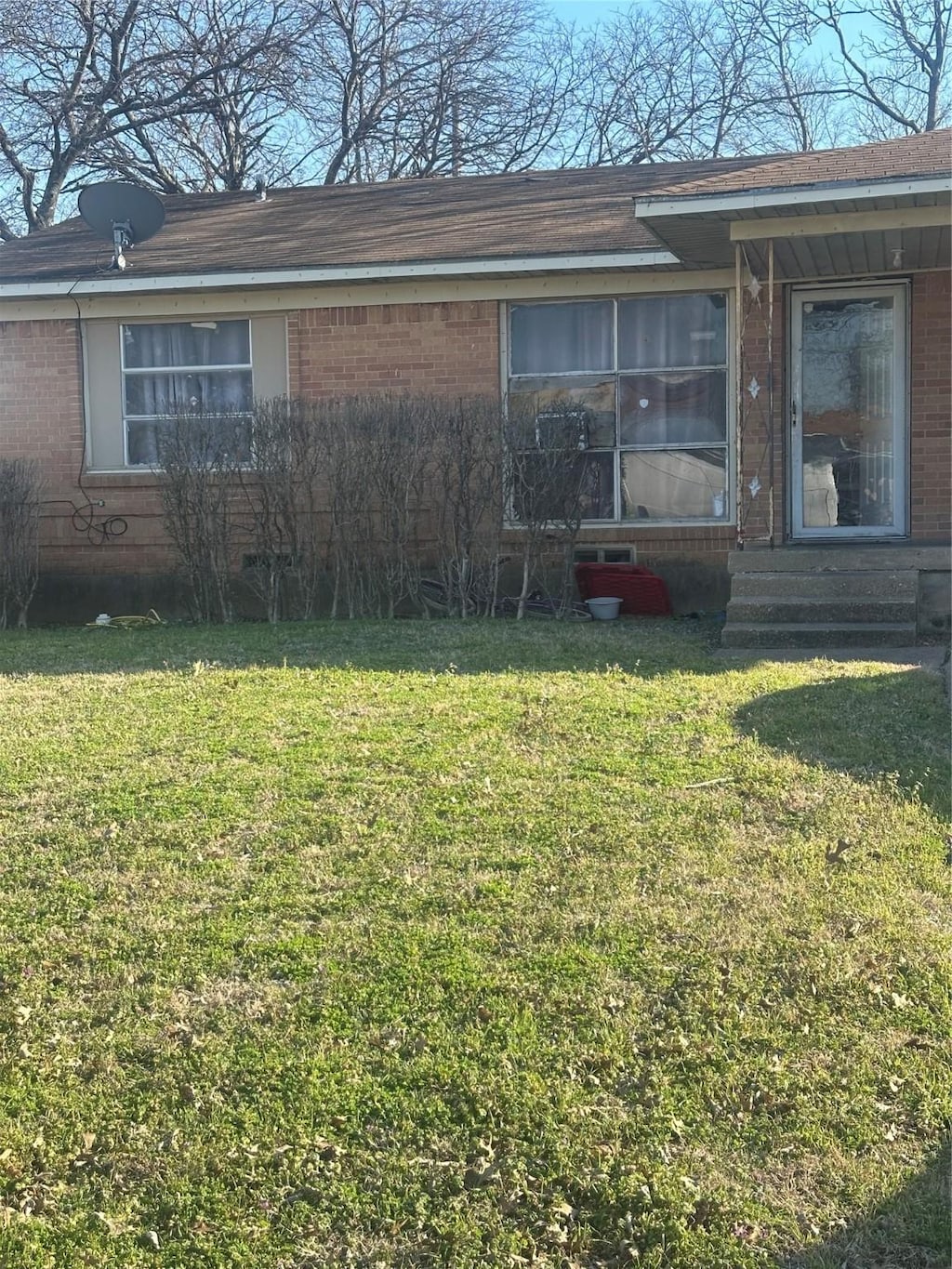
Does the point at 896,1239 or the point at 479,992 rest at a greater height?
the point at 479,992

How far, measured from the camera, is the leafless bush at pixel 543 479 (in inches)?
396

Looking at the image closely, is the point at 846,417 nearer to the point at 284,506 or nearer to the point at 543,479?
the point at 543,479

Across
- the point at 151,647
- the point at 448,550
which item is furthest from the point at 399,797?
the point at 448,550

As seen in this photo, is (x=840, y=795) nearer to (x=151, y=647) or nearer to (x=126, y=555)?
(x=151, y=647)

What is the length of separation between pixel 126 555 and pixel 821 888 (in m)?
9.80

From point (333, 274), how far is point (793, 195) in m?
4.63

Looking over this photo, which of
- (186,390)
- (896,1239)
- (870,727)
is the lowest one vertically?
(896,1239)

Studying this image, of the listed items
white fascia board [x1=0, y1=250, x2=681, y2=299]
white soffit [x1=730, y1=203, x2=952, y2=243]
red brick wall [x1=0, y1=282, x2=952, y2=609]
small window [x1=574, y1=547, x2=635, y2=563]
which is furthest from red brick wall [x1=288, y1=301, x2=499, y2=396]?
white soffit [x1=730, y1=203, x2=952, y2=243]

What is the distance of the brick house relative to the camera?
10.1m

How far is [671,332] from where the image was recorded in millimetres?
11578

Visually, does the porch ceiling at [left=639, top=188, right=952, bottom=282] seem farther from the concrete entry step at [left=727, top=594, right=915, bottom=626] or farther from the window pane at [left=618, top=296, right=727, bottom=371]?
the concrete entry step at [left=727, top=594, right=915, bottom=626]

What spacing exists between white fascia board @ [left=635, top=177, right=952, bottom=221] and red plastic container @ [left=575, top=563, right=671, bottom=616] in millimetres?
A: 3198

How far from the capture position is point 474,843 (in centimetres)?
443

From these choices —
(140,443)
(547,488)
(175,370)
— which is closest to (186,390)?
(175,370)
